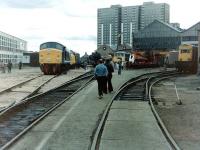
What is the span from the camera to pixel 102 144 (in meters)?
10.3

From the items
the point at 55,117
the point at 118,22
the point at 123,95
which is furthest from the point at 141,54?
the point at 118,22

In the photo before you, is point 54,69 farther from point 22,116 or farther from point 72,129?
point 72,129

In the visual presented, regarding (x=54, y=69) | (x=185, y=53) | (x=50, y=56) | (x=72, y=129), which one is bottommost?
(x=72, y=129)

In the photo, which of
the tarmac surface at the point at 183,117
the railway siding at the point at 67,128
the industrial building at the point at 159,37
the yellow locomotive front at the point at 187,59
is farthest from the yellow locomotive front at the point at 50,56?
the industrial building at the point at 159,37

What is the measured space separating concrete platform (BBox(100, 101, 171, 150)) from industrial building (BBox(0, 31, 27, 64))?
81305 millimetres

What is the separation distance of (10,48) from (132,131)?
108 meters

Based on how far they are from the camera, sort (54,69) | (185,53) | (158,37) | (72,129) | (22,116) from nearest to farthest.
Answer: (72,129), (22,116), (54,69), (185,53), (158,37)

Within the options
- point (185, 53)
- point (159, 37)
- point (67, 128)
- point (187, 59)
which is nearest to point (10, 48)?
point (159, 37)

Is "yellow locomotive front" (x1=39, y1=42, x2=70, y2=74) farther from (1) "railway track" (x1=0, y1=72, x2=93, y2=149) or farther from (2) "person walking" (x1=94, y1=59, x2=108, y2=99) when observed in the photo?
(2) "person walking" (x1=94, y1=59, x2=108, y2=99)

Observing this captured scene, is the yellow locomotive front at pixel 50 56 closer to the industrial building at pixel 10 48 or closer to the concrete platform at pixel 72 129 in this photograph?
the concrete platform at pixel 72 129

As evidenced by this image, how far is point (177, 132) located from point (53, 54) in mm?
32687

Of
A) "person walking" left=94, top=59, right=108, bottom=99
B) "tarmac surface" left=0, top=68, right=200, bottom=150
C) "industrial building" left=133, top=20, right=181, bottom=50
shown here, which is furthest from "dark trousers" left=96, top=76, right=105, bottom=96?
"industrial building" left=133, top=20, right=181, bottom=50

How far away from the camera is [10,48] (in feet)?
385

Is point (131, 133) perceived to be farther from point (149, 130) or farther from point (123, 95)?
point (123, 95)
